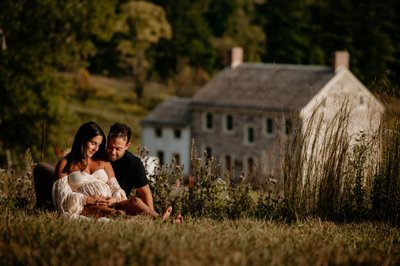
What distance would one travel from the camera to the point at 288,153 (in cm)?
919

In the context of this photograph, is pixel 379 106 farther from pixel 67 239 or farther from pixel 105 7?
pixel 105 7

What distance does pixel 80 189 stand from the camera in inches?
329

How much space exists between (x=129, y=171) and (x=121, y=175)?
111 millimetres

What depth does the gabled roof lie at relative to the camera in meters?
47.2

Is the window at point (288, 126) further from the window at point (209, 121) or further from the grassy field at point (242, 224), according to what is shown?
the window at point (209, 121)

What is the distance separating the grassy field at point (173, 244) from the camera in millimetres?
5734

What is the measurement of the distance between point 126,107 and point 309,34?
1567 centimetres

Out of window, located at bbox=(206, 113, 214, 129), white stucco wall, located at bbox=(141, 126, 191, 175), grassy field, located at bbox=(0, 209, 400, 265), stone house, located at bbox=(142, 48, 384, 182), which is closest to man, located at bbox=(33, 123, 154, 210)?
grassy field, located at bbox=(0, 209, 400, 265)

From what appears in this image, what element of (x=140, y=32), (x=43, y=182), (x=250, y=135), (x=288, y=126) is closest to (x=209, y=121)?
(x=250, y=135)

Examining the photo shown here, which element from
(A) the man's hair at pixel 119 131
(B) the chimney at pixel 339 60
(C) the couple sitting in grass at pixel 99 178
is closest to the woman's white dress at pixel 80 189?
(C) the couple sitting in grass at pixel 99 178

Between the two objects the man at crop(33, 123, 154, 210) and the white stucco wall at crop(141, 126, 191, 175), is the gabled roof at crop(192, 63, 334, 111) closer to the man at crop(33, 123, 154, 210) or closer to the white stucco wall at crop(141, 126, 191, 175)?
the white stucco wall at crop(141, 126, 191, 175)

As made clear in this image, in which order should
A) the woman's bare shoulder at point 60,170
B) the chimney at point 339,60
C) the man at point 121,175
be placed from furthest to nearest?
the chimney at point 339,60 → the man at point 121,175 → the woman's bare shoulder at point 60,170

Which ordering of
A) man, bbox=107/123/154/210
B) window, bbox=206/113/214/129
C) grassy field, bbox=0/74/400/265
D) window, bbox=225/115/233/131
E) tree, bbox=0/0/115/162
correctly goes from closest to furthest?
grassy field, bbox=0/74/400/265 → man, bbox=107/123/154/210 → tree, bbox=0/0/115/162 → window, bbox=225/115/233/131 → window, bbox=206/113/214/129

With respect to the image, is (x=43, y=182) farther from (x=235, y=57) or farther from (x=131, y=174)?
(x=235, y=57)
